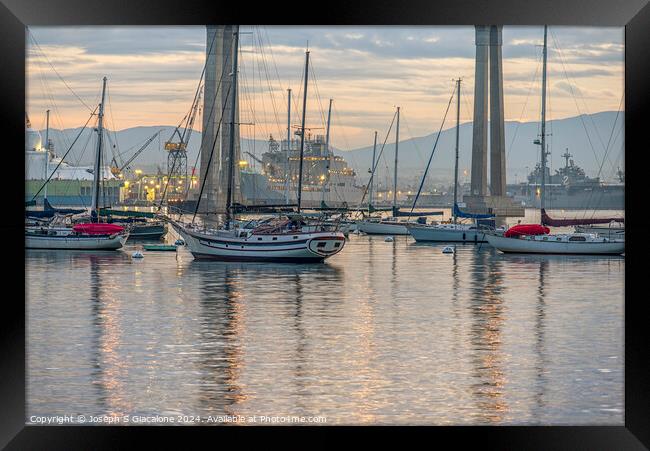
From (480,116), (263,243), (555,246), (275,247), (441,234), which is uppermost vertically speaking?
(480,116)

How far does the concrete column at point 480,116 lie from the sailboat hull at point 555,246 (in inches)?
921

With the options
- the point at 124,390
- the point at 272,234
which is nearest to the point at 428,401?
the point at 124,390

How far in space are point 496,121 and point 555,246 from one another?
83.3 ft

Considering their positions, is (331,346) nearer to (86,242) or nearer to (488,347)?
(488,347)

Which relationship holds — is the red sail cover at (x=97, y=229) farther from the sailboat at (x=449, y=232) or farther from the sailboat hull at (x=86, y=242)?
the sailboat at (x=449, y=232)

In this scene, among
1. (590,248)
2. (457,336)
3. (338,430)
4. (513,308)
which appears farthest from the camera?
(590,248)

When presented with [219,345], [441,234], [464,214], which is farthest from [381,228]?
[219,345]

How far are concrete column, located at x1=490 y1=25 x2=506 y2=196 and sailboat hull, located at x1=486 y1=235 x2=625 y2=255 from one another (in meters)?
22.5
